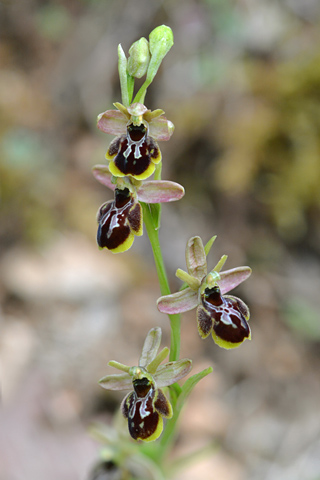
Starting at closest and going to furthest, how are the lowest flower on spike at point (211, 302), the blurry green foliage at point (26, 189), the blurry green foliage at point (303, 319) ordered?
the lowest flower on spike at point (211, 302) < the blurry green foliage at point (303, 319) < the blurry green foliage at point (26, 189)

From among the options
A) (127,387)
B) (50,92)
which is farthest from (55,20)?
(127,387)

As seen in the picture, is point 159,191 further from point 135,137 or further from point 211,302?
point 211,302

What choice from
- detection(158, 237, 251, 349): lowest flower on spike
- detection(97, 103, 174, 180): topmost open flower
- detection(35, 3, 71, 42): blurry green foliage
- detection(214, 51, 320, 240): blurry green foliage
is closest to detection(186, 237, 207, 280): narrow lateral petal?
detection(158, 237, 251, 349): lowest flower on spike

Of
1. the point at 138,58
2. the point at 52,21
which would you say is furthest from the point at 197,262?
the point at 52,21

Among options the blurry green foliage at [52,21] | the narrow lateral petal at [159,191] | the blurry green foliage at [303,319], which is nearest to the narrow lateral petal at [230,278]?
the narrow lateral petal at [159,191]

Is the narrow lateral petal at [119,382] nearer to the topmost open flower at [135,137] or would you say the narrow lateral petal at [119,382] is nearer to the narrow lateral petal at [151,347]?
the narrow lateral petal at [151,347]

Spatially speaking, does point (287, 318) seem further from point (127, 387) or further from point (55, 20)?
point (55, 20)
